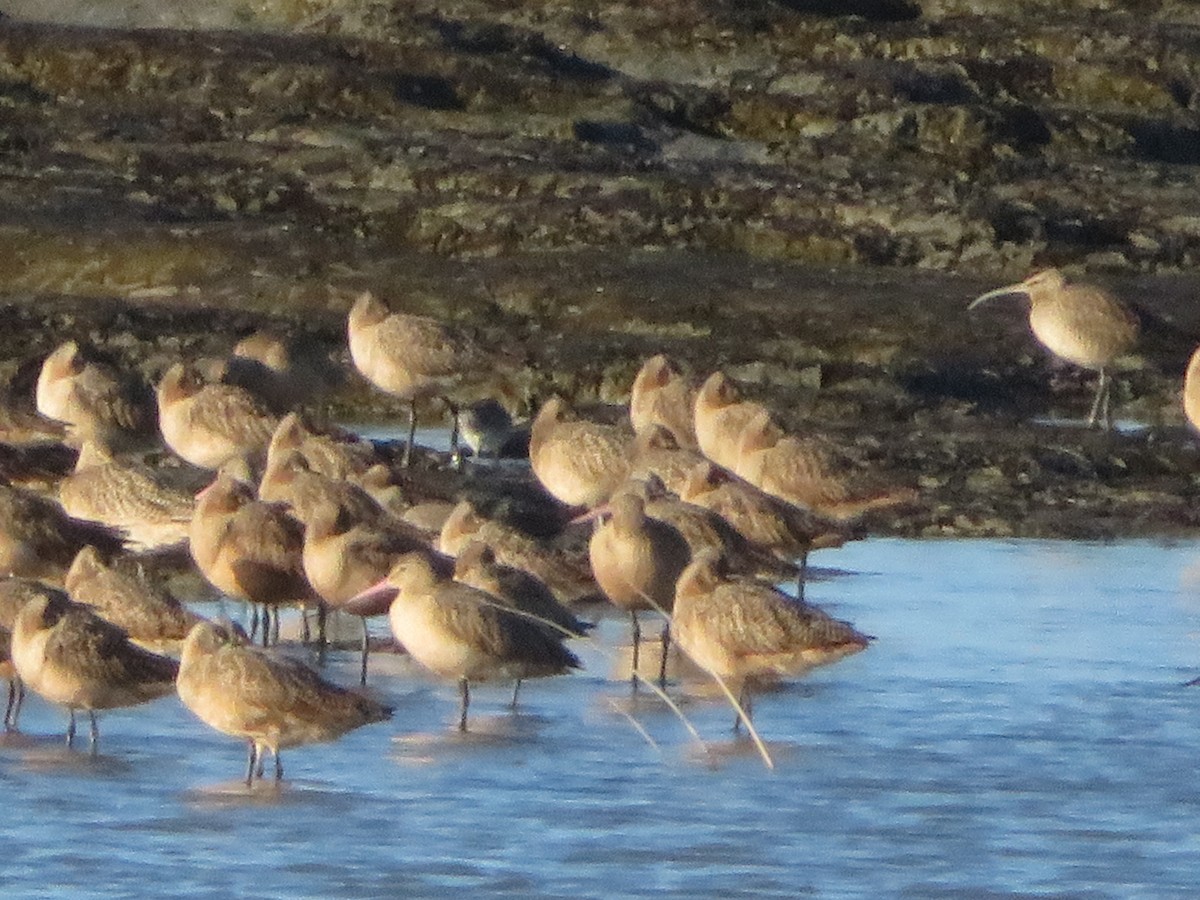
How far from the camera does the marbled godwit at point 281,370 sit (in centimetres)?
1753

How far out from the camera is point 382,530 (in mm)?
12195

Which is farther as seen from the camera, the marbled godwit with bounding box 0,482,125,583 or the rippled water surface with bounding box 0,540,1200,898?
the marbled godwit with bounding box 0,482,125,583

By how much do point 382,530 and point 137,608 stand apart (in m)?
1.25

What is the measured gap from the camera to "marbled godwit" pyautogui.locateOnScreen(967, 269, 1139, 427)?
19.4m

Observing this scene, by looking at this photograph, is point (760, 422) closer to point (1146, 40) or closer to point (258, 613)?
point (258, 613)

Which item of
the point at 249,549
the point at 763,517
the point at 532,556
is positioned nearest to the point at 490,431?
the point at 763,517

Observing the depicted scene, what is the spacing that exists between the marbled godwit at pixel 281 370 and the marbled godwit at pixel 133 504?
303 centimetres

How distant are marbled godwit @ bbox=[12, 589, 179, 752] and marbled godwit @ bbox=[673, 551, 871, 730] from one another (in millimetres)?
1955

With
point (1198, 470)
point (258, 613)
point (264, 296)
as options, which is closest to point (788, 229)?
point (264, 296)

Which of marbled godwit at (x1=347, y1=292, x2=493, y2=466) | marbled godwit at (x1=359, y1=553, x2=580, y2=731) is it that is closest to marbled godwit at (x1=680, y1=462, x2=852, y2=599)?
marbled godwit at (x1=359, y1=553, x2=580, y2=731)

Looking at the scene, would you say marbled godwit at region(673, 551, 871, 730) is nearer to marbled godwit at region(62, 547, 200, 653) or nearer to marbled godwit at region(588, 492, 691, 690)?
marbled godwit at region(588, 492, 691, 690)

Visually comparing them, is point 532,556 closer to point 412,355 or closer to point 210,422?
point 210,422

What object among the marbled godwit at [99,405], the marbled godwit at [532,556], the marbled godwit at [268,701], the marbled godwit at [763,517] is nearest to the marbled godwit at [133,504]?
the marbled godwit at [532,556]

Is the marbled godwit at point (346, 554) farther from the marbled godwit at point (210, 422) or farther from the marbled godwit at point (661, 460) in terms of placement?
the marbled godwit at point (210, 422)
